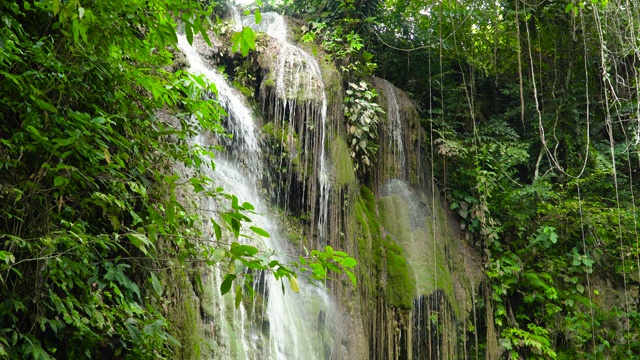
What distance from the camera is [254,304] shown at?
5.52m

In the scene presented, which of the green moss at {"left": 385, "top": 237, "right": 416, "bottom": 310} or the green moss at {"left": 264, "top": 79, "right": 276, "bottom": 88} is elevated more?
the green moss at {"left": 264, "top": 79, "right": 276, "bottom": 88}

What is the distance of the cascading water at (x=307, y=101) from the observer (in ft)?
23.1

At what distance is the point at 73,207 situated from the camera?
9.58 ft

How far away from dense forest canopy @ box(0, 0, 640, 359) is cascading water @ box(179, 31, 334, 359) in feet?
1.28

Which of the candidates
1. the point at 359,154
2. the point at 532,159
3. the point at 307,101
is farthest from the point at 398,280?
the point at 532,159

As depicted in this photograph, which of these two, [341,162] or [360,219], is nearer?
[341,162]

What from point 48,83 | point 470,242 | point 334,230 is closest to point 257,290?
point 334,230

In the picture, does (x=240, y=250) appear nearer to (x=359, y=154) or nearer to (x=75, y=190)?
(x=75, y=190)

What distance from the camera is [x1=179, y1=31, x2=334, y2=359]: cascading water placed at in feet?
16.1

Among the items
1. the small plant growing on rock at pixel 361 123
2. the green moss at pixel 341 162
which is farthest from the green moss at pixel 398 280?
the small plant growing on rock at pixel 361 123

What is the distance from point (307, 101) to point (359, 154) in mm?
1276

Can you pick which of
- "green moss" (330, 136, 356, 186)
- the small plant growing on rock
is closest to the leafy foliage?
"green moss" (330, 136, 356, 186)

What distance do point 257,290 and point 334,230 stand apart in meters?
1.58

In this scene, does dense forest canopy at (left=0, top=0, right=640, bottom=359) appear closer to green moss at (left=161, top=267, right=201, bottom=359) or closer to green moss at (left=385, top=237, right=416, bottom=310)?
green moss at (left=161, top=267, right=201, bottom=359)
